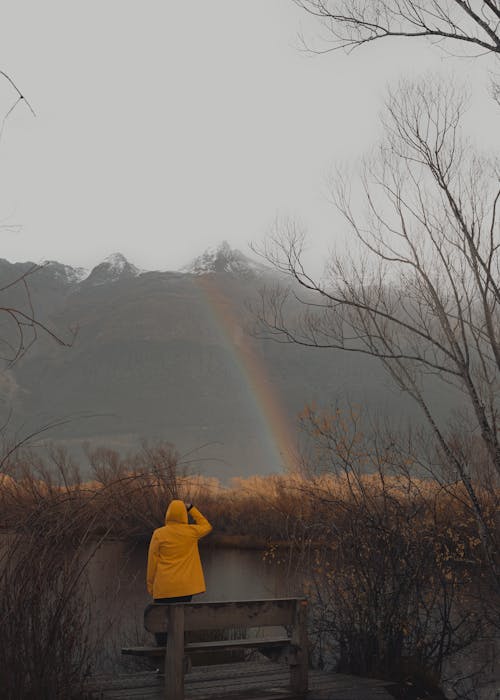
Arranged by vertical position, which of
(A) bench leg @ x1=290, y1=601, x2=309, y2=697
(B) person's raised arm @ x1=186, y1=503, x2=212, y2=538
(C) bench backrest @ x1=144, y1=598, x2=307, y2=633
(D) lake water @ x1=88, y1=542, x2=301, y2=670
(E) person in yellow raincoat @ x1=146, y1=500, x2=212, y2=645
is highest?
(B) person's raised arm @ x1=186, y1=503, x2=212, y2=538

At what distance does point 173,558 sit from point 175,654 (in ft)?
4.65

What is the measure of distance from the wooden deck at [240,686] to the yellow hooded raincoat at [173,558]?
67 centimetres

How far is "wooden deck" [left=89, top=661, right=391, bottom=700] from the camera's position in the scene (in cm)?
501

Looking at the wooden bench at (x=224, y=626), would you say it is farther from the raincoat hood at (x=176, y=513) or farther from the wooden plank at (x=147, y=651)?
the raincoat hood at (x=176, y=513)

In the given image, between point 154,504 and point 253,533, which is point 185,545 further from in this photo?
point 253,533

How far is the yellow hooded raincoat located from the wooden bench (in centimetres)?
62

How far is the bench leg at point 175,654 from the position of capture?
4.57m

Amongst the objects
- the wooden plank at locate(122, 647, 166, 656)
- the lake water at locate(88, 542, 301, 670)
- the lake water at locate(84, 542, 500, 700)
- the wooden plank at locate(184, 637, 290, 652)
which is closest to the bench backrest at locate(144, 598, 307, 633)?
the wooden plank at locate(184, 637, 290, 652)

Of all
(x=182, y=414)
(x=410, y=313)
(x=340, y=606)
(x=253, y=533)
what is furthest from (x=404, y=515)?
(x=182, y=414)

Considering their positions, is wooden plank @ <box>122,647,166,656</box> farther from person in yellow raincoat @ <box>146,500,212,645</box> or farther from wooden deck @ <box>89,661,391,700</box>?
person in yellow raincoat @ <box>146,500,212,645</box>

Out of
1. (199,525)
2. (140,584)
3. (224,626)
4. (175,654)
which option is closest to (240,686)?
(224,626)

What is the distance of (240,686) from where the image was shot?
537 cm

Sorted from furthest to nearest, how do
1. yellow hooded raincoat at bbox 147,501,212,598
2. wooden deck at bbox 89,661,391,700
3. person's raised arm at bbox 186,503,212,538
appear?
1. person's raised arm at bbox 186,503,212,538
2. yellow hooded raincoat at bbox 147,501,212,598
3. wooden deck at bbox 89,661,391,700

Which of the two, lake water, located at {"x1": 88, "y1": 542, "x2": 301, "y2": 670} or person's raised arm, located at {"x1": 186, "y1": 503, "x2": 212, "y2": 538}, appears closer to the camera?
person's raised arm, located at {"x1": 186, "y1": 503, "x2": 212, "y2": 538}
